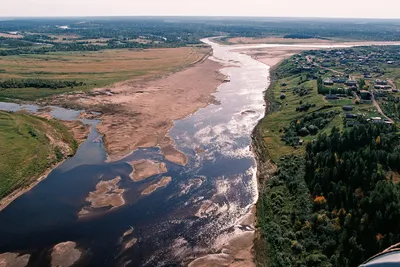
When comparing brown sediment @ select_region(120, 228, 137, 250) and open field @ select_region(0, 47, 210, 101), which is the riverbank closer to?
brown sediment @ select_region(120, 228, 137, 250)

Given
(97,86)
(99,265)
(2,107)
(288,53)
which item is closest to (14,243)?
(99,265)

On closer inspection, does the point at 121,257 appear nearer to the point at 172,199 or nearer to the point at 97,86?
the point at 172,199

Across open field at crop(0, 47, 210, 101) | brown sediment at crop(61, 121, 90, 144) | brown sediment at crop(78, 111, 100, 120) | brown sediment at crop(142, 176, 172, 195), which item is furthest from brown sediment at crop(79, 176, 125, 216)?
open field at crop(0, 47, 210, 101)

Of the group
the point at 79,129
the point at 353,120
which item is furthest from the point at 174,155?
the point at 353,120

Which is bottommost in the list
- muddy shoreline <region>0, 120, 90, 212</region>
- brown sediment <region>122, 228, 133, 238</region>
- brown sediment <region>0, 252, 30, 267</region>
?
brown sediment <region>0, 252, 30, 267</region>

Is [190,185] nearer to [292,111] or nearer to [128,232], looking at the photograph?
[128,232]

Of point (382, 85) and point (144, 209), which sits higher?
point (382, 85)
